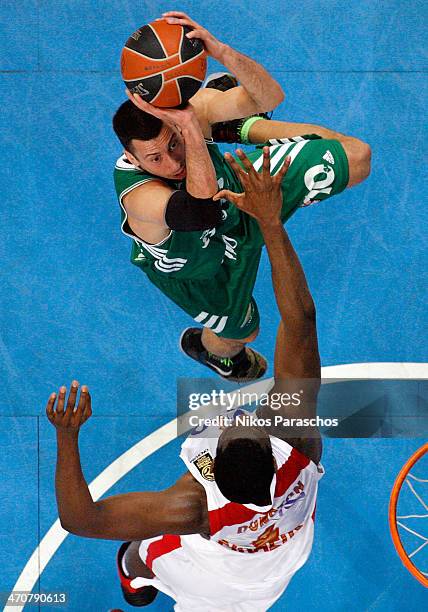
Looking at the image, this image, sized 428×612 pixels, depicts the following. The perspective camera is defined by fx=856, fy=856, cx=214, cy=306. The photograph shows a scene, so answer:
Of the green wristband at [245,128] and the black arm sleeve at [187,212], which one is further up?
the green wristband at [245,128]

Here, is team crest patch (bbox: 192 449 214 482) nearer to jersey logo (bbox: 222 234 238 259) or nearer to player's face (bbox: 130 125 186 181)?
jersey logo (bbox: 222 234 238 259)

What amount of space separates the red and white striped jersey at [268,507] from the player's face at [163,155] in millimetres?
1451

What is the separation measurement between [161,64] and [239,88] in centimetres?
79

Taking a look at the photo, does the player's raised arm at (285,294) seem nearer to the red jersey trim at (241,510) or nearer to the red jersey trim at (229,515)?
the red jersey trim at (241,510)

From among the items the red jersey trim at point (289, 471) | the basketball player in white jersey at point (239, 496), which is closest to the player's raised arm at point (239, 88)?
the basketball player in white jersey at point (239, 496)

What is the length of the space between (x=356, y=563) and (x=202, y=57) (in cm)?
337

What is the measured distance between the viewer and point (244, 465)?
4.04m

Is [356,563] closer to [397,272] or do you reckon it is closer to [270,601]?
[270,601]

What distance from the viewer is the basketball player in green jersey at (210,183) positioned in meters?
4.04

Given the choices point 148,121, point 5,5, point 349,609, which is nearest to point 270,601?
point 349,609

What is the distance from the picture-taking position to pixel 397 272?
18.8ft

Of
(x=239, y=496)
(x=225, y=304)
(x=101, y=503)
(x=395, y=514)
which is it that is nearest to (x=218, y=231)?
(x=225, y=304)

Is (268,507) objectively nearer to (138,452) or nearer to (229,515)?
(229,515)

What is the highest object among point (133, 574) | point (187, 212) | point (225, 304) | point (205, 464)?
point (187, 212)
